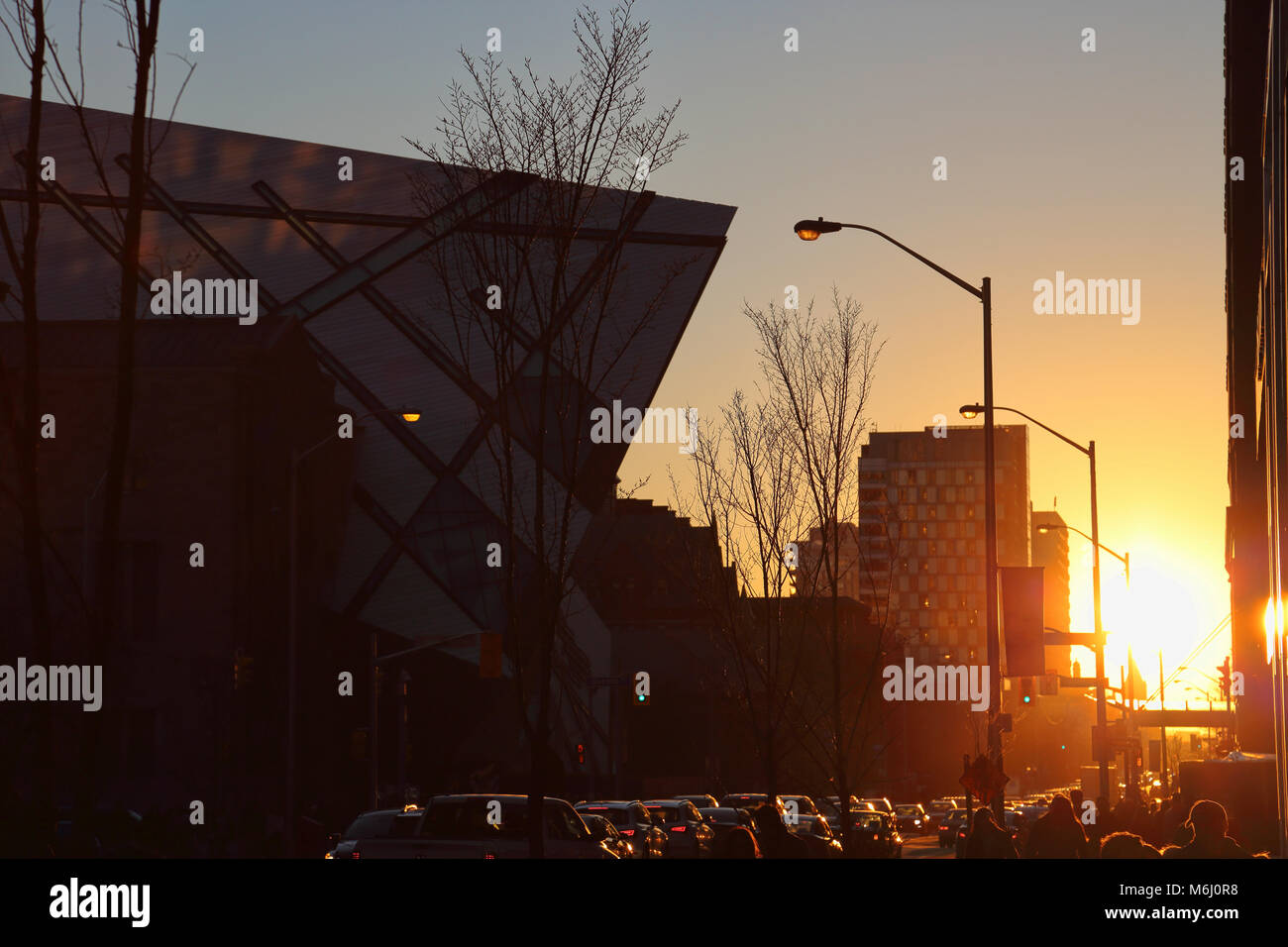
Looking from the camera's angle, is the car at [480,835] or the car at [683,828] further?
the car at [683,828]

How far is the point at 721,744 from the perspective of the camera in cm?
9594

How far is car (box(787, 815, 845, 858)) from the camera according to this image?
29.8 metres

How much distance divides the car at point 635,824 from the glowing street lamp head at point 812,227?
12.6 metres

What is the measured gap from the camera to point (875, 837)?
1438 inches

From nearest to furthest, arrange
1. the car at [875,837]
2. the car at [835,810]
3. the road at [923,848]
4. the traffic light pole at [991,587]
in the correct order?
the traffic light pole at [991,587]
the car at [875,837]
the car at [835,810]
the road at [923,848]

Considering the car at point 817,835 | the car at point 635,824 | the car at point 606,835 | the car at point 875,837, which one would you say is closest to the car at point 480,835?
the car at point 606,835

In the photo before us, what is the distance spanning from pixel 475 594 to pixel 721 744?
104 ft

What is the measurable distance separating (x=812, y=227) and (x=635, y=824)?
647 inches

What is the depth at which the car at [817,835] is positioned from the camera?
29750mm

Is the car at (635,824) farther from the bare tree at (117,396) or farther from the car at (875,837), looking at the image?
the bare tree at (117,396)
